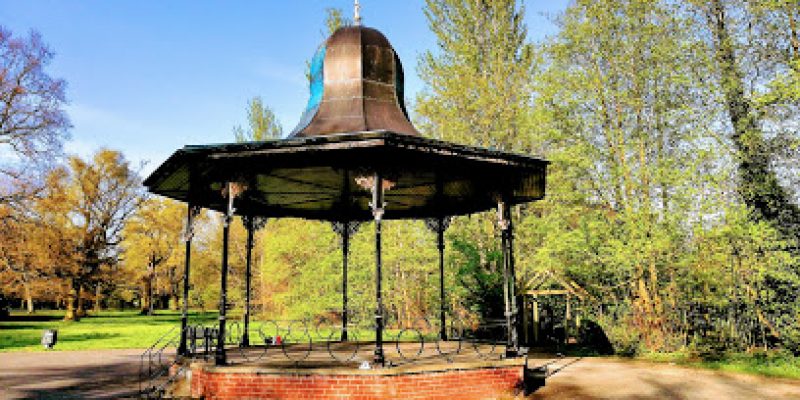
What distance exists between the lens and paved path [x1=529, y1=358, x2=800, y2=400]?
10602 mm

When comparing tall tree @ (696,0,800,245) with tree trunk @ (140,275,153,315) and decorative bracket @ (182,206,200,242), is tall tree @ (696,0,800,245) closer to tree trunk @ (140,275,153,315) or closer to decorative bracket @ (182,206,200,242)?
decorative bracket @ (182,206,200,242)

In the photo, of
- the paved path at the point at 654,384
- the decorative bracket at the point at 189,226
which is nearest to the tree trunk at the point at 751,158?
the paved path at the point at 654,384

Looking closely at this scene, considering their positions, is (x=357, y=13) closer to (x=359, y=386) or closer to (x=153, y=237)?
(x=359, y=386)

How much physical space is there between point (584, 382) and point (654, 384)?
61.5 inches

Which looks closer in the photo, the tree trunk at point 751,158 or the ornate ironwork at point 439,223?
the tree trunk at point 751,158

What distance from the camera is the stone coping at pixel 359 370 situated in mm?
8820

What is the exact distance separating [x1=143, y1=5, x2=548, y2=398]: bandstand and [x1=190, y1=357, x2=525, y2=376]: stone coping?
2 centimetres

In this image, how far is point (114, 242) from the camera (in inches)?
1897

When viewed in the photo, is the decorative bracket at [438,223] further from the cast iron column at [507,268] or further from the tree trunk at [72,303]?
the tree trunk at [72,303]

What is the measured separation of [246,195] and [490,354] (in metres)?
8.00

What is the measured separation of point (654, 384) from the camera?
1183cm

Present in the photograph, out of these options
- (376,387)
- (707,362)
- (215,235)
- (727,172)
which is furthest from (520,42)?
(215,235)

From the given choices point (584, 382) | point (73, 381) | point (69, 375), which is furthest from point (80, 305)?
point (584, 382)

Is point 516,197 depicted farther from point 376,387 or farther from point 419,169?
point 376,387
